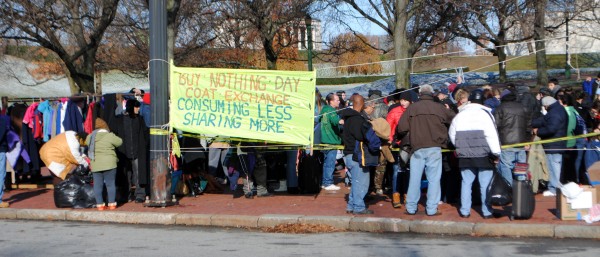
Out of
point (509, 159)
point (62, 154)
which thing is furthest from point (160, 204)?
point (509, 159)

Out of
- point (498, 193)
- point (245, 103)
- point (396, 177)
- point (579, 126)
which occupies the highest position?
point (245, 103)

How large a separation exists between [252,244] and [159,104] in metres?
3.79

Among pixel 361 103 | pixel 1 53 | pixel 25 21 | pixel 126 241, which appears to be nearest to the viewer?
pixel 126 241

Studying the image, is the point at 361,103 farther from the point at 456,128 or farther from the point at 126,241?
the point at 126,241

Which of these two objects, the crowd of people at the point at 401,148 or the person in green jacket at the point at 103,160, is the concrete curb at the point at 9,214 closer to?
the crowd of people at the point at 401,148

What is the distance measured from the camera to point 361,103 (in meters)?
11.7

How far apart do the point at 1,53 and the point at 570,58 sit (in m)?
22.3

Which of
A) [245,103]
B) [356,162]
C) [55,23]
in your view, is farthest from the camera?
[55,23]

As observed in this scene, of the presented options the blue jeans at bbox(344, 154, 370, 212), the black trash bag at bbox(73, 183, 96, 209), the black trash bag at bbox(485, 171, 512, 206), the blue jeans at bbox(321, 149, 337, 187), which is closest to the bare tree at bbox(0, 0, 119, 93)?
the black trash bag at bbox(73, 183, 96, 209)

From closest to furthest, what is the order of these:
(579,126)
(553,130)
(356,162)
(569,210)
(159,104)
Answer: (569,210), (356,162), (553,130), (159,104), (579,126)

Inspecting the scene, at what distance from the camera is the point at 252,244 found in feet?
32.3

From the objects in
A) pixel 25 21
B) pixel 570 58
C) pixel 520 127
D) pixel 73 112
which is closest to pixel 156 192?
pixel 73 112

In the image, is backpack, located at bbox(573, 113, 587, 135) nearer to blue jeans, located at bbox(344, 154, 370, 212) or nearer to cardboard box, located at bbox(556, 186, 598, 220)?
cardboard box, located at bbox(556, 186, 598, 220)

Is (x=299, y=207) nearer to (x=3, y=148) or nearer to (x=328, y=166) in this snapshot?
(x=328, y=166)
